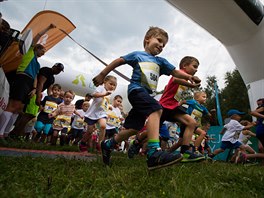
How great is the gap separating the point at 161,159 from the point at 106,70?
3.41 ft

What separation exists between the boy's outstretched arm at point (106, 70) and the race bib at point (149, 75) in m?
0.22

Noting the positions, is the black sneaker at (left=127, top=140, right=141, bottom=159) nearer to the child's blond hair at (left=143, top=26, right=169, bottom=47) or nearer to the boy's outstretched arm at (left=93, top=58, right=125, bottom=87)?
the boy's outstretched arm at (left=93, top=58, right=125, bottom=87)

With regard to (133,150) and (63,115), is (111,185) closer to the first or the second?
(133,150)

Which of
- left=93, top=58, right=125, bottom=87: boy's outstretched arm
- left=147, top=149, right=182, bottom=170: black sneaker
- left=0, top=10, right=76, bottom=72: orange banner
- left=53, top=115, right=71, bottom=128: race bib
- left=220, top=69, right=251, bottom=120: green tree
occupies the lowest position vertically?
left=147, top=149, right=182, bottom=170: black sneaker

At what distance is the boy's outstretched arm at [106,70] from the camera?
235 centimetres

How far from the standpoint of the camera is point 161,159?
1.84 m

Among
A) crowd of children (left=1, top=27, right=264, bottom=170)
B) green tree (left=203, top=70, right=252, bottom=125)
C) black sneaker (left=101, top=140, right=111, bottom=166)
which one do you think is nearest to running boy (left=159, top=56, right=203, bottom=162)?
crowd of children (left=1, top=27, right=264, bottom=170)

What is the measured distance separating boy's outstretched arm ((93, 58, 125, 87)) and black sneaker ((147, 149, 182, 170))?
2.94 feet

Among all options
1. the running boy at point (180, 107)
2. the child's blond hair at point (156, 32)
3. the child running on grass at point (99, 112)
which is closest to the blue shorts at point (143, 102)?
the child's blond hair at point (156, 32)

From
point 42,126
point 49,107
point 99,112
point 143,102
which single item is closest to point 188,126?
point 143,102

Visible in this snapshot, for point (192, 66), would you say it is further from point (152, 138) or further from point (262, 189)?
point (262, 189)

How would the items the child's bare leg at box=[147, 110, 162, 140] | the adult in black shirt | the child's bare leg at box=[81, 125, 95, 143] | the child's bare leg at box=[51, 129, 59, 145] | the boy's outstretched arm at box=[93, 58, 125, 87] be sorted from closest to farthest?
the child's bare leg at box=[147, 110, 162, 140]
the boy's outstretched arm at box=[93, 58, 125, 87]
the adult in black shirt
the child's bare leg at box=[81, 125, 95, 143]
the child's bare leg at box=[51, 129, 59, 145]

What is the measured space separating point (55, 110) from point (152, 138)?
465 cm

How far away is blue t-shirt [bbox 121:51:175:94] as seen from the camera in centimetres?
244
